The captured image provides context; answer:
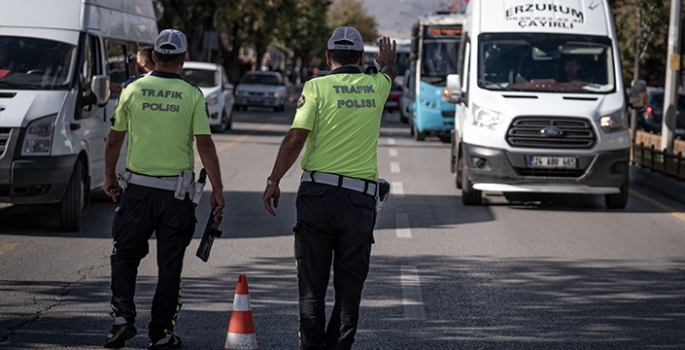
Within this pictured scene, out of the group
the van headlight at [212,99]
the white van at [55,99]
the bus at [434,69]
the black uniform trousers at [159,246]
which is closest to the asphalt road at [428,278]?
the black uniform trousers at [159,246]

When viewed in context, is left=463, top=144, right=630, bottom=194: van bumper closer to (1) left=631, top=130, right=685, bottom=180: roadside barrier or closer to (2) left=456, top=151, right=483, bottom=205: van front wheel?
(2) left=456, top=151, right=483, bottom=205: van front wheel

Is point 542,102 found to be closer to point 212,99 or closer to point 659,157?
point 659,157

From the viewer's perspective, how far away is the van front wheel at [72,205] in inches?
406

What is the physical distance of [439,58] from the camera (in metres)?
26.8

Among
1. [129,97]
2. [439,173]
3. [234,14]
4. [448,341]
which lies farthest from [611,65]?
[234,14]

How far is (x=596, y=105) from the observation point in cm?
1289

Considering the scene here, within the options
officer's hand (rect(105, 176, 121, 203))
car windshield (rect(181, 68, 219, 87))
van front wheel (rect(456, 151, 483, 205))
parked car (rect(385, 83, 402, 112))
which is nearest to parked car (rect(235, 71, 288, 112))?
parked car (rect(385, 83, 402, 112))

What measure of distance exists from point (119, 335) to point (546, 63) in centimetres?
901

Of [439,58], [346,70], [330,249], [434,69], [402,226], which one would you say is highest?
[346,70]

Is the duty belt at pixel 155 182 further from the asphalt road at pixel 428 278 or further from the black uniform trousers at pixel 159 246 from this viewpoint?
the asphalt road at pixel 428 278

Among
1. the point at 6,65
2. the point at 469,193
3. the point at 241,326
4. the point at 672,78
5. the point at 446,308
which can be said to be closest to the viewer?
the point at 241,326

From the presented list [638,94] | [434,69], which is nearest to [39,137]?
[638,94]

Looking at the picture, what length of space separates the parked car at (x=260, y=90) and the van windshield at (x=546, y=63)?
27.1 m

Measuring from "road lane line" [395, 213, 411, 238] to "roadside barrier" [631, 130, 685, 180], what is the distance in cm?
528
